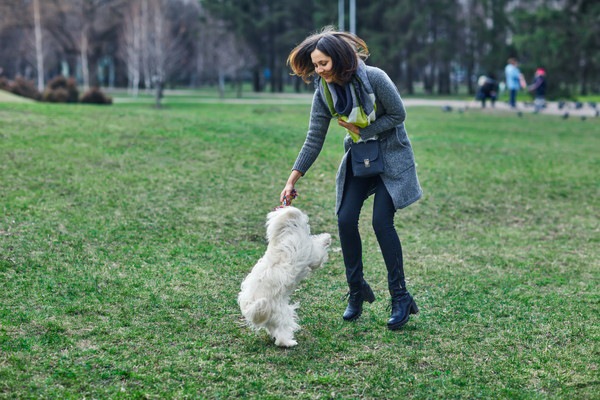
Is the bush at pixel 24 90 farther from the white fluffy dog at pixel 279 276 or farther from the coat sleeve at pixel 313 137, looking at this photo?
the white fluffy dog at pixel 279 276

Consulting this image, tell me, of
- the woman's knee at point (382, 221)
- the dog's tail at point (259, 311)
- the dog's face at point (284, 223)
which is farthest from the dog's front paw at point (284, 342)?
the woman's knee at point (382, 221)

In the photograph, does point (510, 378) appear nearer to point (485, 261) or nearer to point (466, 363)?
point (466, 363)

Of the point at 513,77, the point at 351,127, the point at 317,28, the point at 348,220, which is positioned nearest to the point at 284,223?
the point at 348,220

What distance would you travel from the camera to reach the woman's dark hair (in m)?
4.50

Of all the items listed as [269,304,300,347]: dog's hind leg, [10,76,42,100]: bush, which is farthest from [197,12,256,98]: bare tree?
[269,304,300,347]: dog's hind leg

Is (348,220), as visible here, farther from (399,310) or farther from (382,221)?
(399,310)

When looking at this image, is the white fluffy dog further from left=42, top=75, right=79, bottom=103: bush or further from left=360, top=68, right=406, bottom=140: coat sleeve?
left=42, top=75, right=79, bottom=103: bush

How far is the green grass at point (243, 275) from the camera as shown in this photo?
4.31m

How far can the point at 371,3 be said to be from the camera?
4934cm

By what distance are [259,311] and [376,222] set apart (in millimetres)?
1043

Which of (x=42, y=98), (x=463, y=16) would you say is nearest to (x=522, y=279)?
(x=42, y=98)

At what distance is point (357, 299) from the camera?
5.25 m

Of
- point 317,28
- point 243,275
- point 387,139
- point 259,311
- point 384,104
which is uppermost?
point 317,28

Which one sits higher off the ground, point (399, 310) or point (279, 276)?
point (279, 276)
